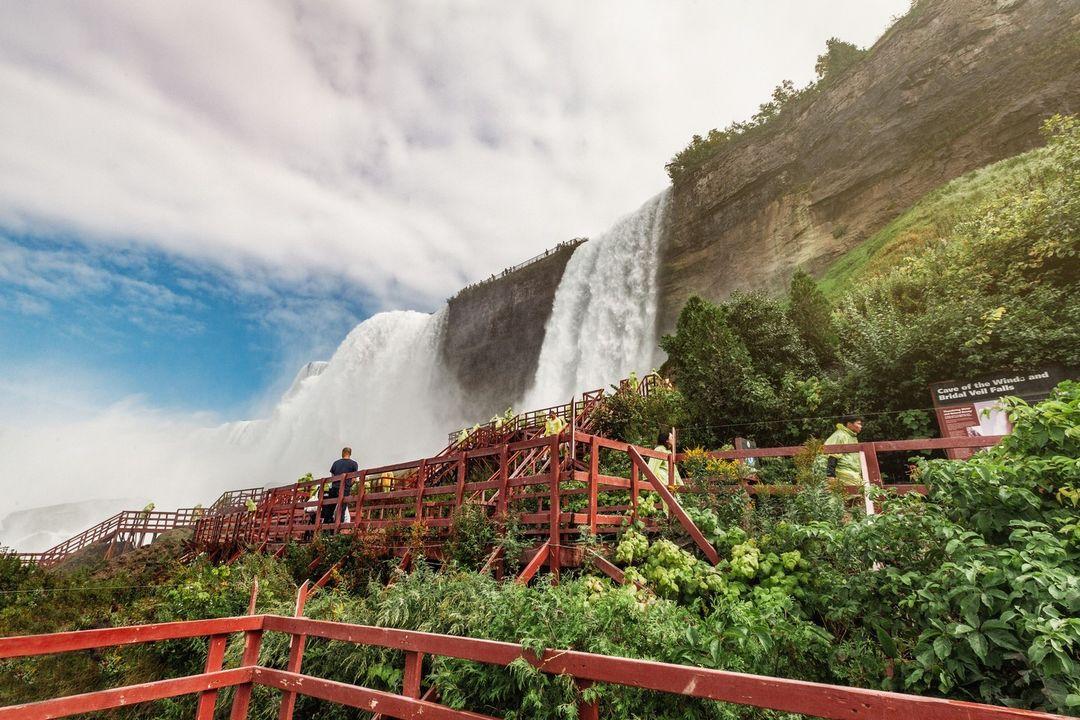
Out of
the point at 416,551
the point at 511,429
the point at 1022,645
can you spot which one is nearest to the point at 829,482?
the point at 1022,645

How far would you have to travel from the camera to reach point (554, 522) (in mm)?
6625

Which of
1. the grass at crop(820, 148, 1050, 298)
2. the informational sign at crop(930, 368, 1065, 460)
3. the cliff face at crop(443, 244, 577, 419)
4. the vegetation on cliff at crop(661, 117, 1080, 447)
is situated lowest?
the informational sign at crop(930, 368, 1065, 460)

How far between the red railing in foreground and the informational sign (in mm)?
10775

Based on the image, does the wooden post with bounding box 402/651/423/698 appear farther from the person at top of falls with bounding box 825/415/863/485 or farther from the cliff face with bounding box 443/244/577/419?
the cliff face with bounding box 443/244/577/419

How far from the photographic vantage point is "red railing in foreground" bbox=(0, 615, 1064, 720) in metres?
1.72

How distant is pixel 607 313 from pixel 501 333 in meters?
17.4

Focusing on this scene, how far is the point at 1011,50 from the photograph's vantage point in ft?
67.6

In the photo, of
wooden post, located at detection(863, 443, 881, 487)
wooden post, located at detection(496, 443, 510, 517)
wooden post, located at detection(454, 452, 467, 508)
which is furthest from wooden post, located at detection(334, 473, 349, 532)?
wooden post, located at detection(863, 443, 881, 487)

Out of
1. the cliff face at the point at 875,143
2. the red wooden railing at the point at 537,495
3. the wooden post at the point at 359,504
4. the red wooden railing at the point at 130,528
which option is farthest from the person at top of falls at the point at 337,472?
the cliff face at the point at 875,143

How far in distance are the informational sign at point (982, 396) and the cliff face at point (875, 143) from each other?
1460 centimetres

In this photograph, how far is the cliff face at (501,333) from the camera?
4397cm

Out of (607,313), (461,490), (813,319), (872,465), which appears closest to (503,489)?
(461,490)

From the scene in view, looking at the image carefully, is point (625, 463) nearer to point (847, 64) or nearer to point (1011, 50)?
point (1011, 50)

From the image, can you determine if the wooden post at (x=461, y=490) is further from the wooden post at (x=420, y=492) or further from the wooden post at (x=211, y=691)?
the wooden post at (x=211, y=691)
